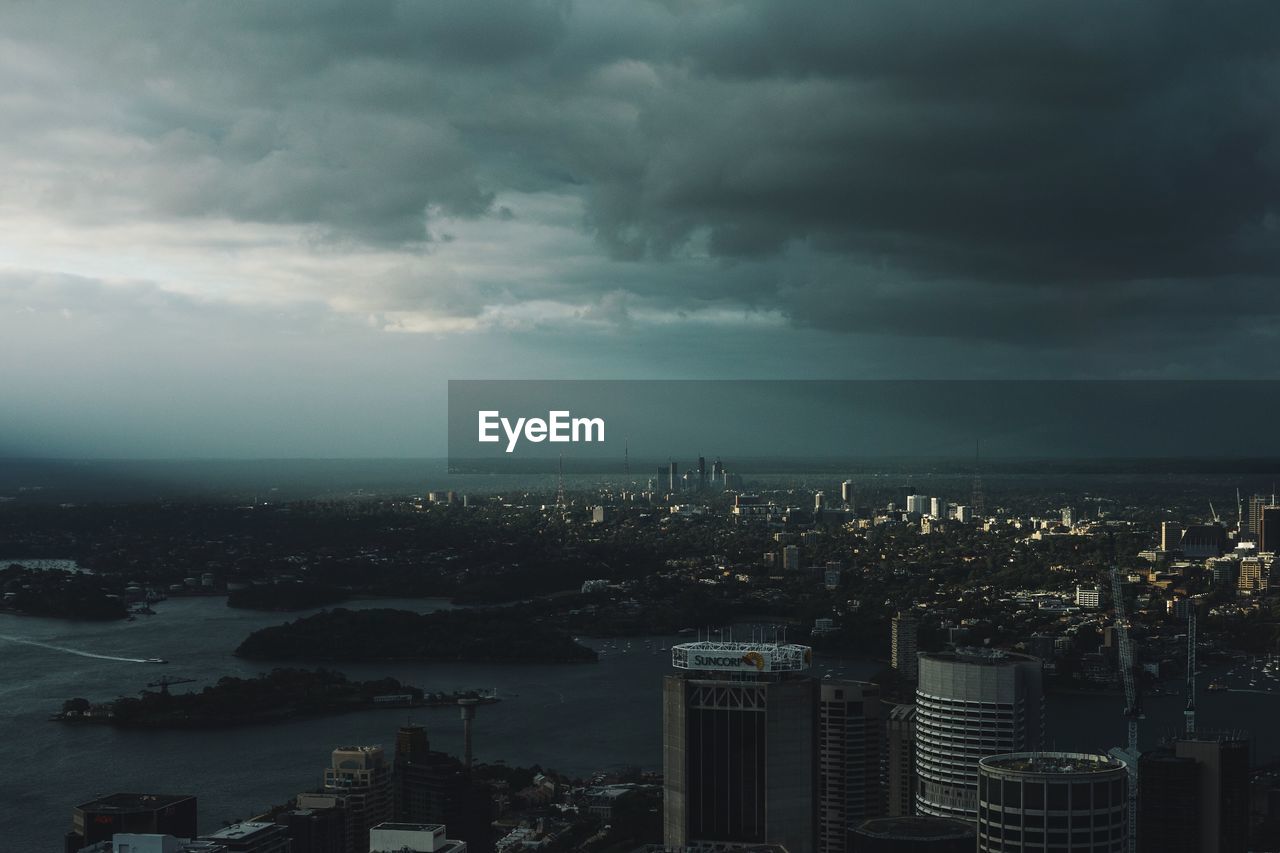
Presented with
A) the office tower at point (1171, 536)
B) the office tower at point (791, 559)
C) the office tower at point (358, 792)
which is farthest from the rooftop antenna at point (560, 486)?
the office tower at point (358, 792)

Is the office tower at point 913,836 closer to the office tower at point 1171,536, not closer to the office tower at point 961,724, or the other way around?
the office tower at point 961,724

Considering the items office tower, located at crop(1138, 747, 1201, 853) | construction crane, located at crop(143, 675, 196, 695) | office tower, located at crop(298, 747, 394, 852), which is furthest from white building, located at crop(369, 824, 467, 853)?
construction crane, located at crop(143, 675, 196, 695)

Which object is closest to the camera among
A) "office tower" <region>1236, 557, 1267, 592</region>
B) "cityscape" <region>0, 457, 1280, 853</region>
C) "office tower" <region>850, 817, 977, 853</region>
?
"office tower" <region>850, 817, 977, 853</region>

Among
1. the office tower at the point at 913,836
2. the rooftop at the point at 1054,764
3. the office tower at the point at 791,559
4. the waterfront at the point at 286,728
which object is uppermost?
the rooftop at the point at 1054,764

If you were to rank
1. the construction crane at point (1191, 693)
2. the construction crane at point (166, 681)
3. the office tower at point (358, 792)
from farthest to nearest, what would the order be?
the construction crane at point (166, 681)
the construction crane at point (1191, 693)
the office tower at point (358, 792)

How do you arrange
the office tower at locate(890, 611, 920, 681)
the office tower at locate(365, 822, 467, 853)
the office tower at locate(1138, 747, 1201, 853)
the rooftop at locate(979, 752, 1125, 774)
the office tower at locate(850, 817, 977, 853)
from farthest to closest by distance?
the office tower at locate(890, 611, 920, 681) < the office tower at locate(1138, 747, 1201, 853) < the office tower at locate(365, 822, 467, 853) < the office tower at locate(850, 817, 977, 853) < the rooftop at locate(979, 752, 1125, 774)

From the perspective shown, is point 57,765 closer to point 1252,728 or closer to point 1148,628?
point 1252,728

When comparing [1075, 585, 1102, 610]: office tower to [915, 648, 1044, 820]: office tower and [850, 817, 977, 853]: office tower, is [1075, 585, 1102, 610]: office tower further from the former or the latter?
[850, 817, 977, 853]: office tower

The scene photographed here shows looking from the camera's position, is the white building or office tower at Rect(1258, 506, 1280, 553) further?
office tower at Rect(1258, 506, 1280, 553)
